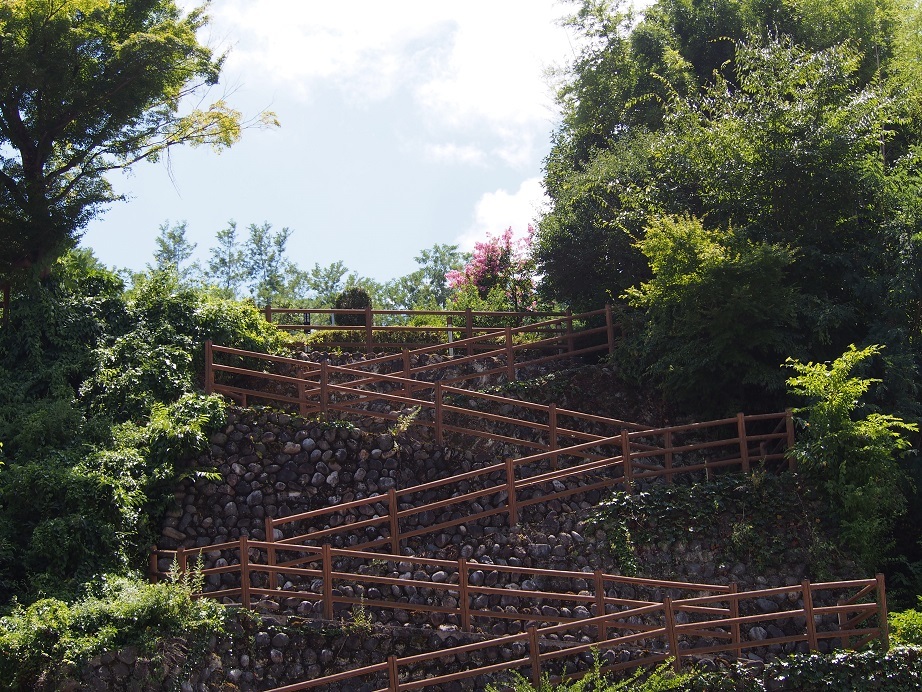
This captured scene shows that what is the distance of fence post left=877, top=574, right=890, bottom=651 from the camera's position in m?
14.3

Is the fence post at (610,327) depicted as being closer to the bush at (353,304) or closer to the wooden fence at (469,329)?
the wooden fence at (469,329)

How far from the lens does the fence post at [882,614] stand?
14.3 m

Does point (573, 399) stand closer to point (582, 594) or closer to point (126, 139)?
point (582, 594)

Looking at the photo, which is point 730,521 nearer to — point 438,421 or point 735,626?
point 735,626

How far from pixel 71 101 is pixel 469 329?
9.30 meters

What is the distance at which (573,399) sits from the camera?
70.0 ft

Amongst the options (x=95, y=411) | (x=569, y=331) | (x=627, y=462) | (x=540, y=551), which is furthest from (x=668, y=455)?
(x=95, y=411)

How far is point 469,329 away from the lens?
24234 millimetres

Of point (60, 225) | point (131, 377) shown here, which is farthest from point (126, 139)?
point (131, 377)

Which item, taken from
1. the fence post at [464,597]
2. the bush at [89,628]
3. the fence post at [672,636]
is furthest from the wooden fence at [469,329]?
the bush at [89,628]

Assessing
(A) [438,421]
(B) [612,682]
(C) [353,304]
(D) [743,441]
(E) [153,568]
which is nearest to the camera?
(B) [612,682]

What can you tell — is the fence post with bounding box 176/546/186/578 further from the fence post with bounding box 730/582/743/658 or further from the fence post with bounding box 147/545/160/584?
the fence post with bounding box 730/582/743/658

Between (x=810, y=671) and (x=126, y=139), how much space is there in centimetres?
1613

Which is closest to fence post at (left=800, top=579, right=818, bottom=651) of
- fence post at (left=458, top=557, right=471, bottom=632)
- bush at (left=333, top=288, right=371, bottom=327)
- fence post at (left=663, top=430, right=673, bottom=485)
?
fence post at (left=663, top=430, right=673, bottom=485)
